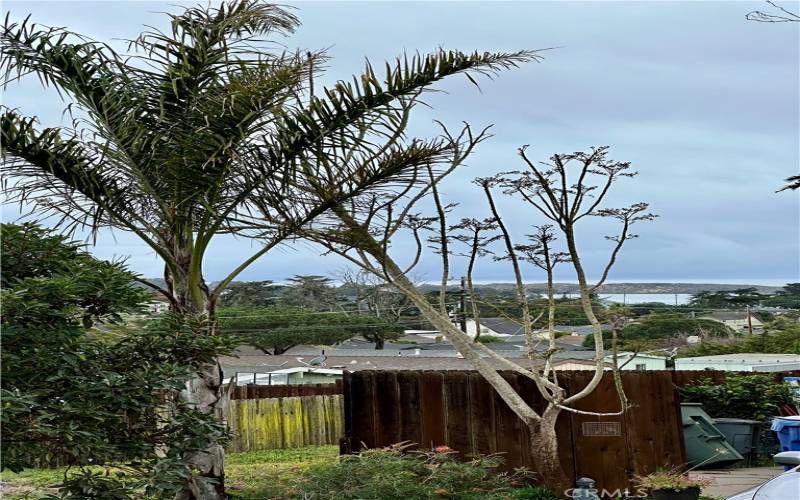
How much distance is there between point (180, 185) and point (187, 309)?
3.98 ft

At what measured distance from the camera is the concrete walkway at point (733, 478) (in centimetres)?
1049

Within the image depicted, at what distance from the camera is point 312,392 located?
70.3ft

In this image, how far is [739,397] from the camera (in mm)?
15055

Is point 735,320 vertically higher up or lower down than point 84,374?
lower down

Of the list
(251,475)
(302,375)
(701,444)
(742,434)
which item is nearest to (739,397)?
(742,434)

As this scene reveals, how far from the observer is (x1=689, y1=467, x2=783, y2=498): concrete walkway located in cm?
1049

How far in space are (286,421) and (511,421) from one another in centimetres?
994

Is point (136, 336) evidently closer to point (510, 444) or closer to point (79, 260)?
point (79, 260)

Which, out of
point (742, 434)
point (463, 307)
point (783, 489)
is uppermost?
point (463, 307)

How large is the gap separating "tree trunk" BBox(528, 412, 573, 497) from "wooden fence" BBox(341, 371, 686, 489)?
511 millimetres

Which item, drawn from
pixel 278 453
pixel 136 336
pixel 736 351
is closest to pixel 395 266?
pixel 136 336

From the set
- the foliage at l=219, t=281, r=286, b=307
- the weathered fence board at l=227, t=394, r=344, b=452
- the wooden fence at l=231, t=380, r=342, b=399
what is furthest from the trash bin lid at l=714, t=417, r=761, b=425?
the foliage at l=219, t=281, r=286, b=307

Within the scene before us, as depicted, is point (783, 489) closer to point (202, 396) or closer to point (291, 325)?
point (202, 396)

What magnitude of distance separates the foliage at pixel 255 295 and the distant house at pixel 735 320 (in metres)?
19.3
